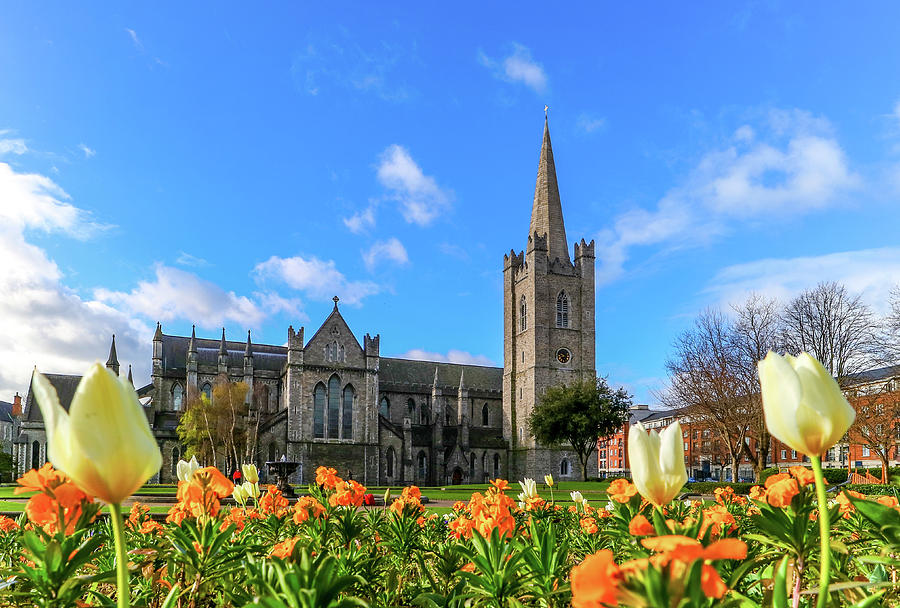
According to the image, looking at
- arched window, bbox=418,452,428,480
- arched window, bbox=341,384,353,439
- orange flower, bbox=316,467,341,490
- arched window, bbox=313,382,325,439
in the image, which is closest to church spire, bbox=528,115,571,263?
arched window, bbox=418,452,428,480

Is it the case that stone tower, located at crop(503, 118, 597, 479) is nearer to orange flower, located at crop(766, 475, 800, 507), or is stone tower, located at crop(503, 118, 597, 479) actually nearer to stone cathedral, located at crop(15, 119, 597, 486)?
stone cathedral, located at crop(15, 119, 597, 486)

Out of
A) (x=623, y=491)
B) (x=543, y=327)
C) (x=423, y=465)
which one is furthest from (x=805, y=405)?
(x=423, y=465)

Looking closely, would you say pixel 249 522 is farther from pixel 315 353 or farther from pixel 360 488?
pixel 315 353

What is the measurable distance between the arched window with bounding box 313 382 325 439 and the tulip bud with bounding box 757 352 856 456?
168 feet

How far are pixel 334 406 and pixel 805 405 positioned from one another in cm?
5181

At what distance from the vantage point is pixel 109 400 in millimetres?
1348

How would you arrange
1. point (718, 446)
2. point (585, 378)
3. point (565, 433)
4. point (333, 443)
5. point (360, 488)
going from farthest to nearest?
point (718, 446) < point (585, 378) < point (333, 443) < point (565, 433) < point (360, 488)

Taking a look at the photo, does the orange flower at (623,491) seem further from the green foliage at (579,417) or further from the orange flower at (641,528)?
the green foliage at (579,417)

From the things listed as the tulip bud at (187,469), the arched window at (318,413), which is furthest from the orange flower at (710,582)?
the arched window at (318,413)

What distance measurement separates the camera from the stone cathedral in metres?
51.3

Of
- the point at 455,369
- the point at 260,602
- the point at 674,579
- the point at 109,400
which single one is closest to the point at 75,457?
the point at 109,400

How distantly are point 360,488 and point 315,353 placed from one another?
48175 millimetres

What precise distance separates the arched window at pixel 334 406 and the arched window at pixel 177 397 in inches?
576

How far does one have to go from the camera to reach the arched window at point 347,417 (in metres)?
51.7
